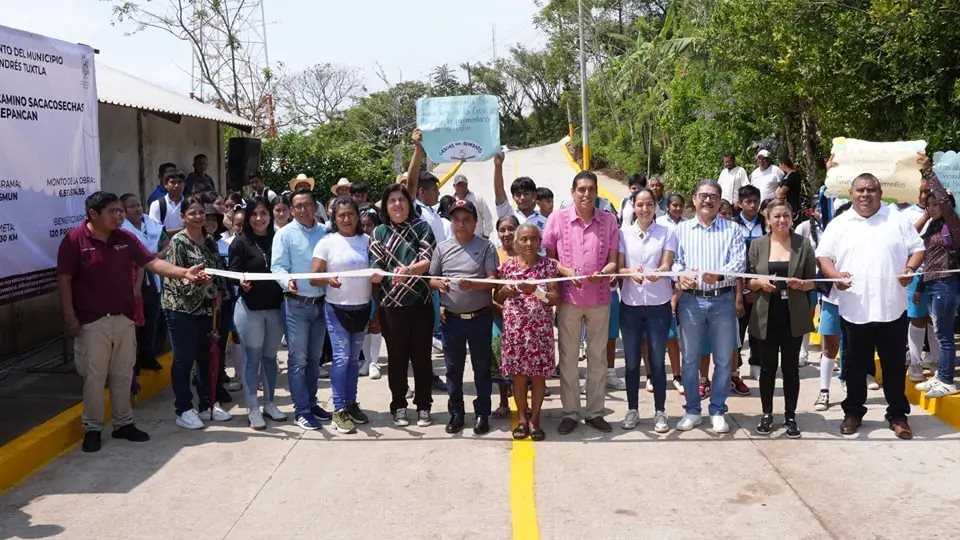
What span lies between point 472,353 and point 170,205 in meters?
4.60

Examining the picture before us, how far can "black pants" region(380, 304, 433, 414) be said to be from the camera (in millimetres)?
6855

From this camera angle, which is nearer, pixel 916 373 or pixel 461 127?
pixel 916 373

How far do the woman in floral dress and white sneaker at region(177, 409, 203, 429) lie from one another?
2504 millimetres

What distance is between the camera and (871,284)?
21.4 ft

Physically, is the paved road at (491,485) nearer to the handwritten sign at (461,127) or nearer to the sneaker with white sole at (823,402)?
the sneaker with white sole at (823,402)

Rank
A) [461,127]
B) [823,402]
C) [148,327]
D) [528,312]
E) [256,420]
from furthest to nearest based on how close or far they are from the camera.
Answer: [461,127], [148,327], [823,402], [256,420], [528,312]

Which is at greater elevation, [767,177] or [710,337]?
[767,177]

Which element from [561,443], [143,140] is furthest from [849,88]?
[143,140]

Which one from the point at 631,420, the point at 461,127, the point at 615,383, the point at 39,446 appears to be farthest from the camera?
the point at 461,127

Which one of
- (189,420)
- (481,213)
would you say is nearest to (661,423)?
(481,213)

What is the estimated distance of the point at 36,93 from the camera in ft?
22.5

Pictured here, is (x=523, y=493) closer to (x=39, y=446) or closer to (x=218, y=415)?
(x=218, y=415)

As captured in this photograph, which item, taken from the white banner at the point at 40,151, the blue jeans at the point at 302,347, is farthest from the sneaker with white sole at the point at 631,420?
the white banner at the point at 40,151

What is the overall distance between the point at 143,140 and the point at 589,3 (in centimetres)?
3120
